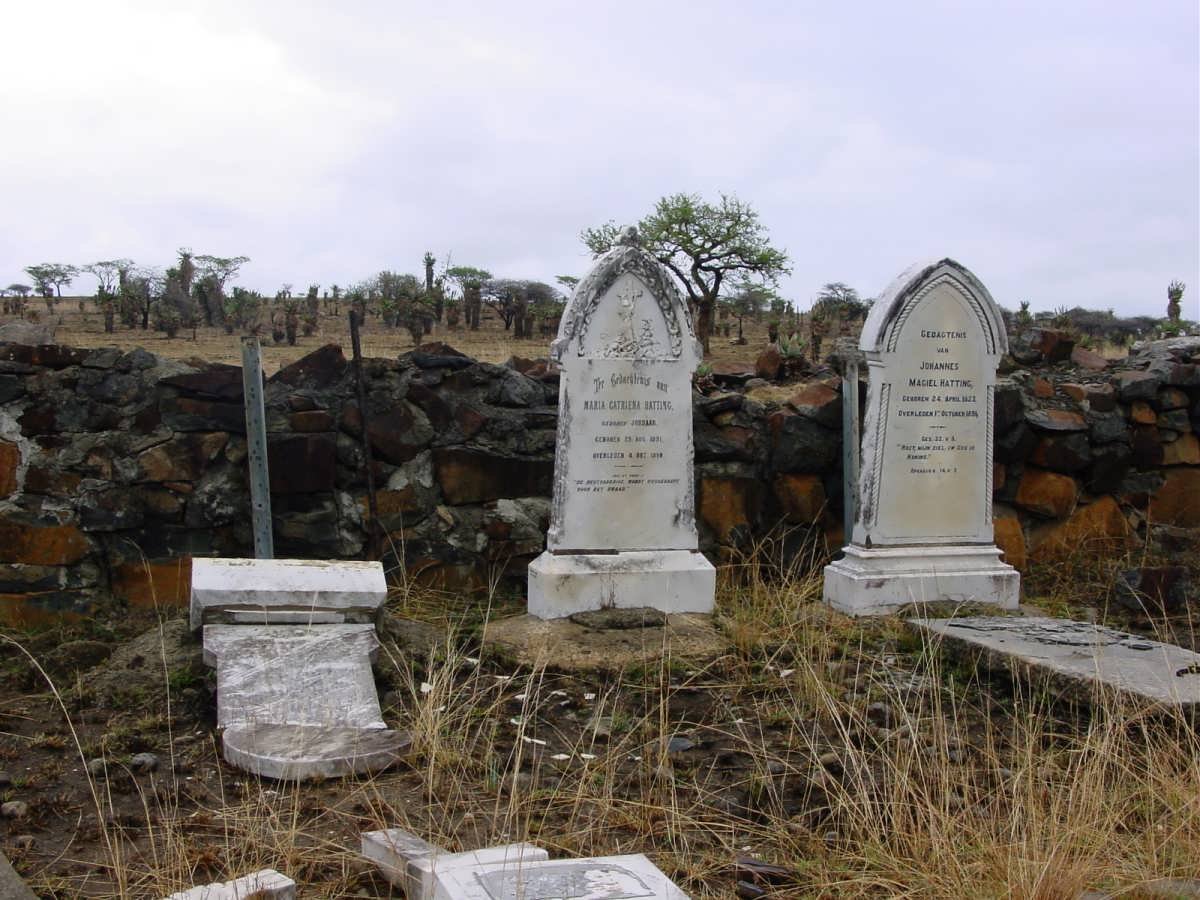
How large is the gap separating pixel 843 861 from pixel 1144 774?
143 centimetres

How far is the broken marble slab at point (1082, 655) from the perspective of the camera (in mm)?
4453

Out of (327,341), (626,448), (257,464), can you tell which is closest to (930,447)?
(626,448)

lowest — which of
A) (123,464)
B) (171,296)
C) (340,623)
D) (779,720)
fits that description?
(779,720)

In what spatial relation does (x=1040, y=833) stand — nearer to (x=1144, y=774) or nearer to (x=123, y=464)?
A: (x=1144, y=774)

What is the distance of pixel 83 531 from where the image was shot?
596 centimetres

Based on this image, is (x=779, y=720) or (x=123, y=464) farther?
(x=123, y=464)

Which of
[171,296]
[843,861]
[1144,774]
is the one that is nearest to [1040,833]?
[843,861]

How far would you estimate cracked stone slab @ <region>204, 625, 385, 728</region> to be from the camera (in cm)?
423

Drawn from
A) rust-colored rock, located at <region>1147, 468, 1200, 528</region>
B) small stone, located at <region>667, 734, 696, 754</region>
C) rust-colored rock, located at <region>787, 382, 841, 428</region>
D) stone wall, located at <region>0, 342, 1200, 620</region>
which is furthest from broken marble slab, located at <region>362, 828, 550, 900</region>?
rust-colored rock, located at <region>1147, 468, 1200, 528</region>

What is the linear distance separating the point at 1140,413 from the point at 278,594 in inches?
250

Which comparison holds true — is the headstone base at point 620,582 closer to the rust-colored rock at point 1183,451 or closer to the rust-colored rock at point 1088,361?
the rust-colored rock at point 1183,451

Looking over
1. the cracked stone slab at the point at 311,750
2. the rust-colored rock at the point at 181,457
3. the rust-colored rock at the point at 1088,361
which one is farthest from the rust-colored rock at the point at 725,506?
the cracked stone slab at the point at 311,750

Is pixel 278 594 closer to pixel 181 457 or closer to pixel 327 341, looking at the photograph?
pixel 181 457

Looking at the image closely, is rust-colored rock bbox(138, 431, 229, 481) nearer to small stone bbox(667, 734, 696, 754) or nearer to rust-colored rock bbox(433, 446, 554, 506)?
rust-colored rock bbox(433, 446, 554, 506)
